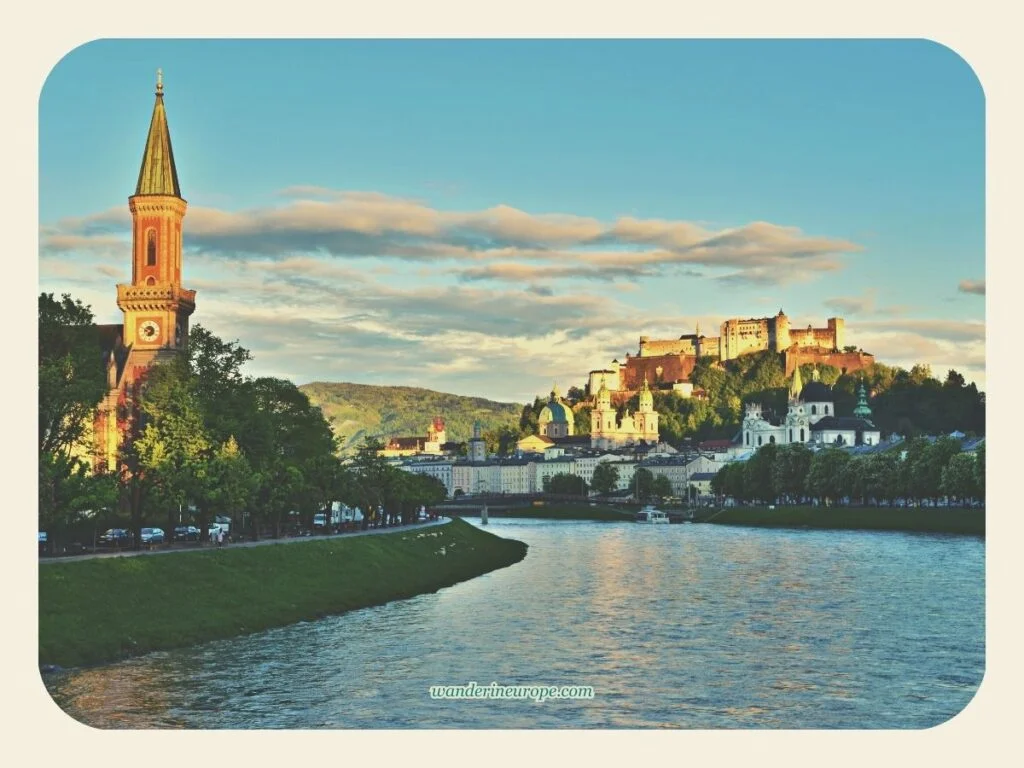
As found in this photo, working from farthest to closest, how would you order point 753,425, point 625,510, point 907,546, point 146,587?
point 753,425
point 625,510
point 907,546
point 146,587

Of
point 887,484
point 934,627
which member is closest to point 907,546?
point 887,484

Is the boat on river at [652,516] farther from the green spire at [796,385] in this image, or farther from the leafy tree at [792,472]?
the green spire at [796,385]

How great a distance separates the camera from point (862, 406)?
94.1 meters

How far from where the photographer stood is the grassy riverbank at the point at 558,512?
352 ft

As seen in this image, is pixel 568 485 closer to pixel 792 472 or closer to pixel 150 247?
pixel 792 472

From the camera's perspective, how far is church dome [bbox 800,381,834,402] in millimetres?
102125

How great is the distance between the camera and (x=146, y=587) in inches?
1112

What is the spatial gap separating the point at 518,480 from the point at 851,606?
109316 mm

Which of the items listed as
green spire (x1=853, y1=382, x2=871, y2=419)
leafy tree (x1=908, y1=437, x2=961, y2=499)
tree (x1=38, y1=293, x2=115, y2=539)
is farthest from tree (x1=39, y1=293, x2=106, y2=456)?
green spire (x1=853, y1=382, x2=871, y2=419)

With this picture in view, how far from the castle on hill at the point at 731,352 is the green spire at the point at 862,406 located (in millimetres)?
1396

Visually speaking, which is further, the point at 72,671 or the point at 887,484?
the point at 887,484

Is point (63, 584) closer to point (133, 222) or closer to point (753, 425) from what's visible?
point (133, 222)

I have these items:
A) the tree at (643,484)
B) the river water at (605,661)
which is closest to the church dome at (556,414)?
the tree at (643,484)

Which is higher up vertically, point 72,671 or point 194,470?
point 194,470
